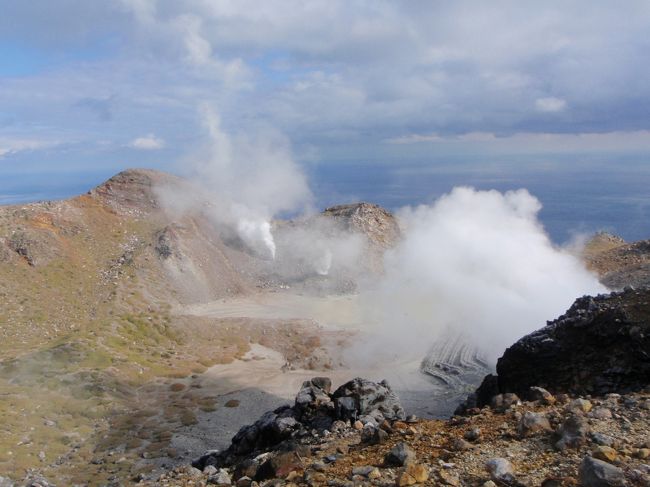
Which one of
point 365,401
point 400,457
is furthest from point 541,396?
point 365,401

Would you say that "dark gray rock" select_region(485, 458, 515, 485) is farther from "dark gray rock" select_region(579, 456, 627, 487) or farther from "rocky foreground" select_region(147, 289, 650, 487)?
"dark gray rock" select_region(579, 456, 627, 487)

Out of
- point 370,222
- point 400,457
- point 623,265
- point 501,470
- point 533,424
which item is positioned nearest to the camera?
point 501,470

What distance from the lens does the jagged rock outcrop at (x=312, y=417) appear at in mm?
21047

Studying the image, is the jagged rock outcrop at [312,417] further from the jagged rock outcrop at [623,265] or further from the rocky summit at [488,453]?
the jagged rock outcrop at [623,265]

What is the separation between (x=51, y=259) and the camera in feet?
168

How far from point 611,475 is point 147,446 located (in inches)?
941

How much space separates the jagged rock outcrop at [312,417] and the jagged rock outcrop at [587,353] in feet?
17.1

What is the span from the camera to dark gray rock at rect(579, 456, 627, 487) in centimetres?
956

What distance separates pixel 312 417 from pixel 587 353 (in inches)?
472

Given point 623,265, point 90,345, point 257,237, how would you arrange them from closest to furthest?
1. point 90,345
2. point 623,265
3. point 257,237

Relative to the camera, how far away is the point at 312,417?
918 inches

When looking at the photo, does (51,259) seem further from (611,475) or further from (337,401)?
(611,475)

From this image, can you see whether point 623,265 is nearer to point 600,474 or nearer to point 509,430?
point 509,430

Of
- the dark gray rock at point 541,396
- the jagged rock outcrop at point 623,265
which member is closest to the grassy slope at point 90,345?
the dark gray rock at point 541,396
